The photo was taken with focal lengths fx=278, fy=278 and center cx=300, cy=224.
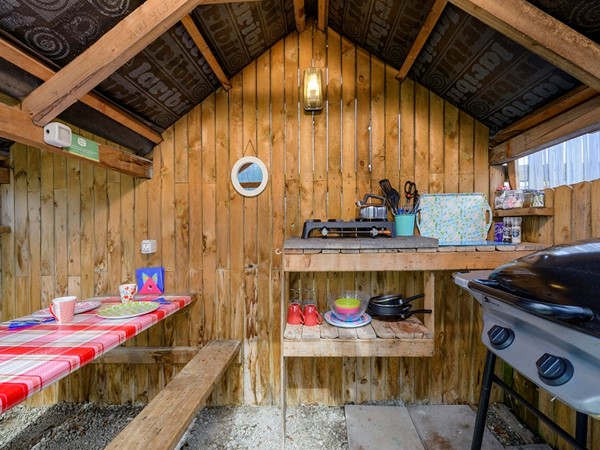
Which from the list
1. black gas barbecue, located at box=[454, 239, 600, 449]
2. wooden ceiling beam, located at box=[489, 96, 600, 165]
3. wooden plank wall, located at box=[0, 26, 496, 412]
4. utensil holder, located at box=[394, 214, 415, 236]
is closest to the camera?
black gas barbecue, located at box=[454, 239, 600, 449]

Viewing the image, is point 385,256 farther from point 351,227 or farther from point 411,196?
point 411,196

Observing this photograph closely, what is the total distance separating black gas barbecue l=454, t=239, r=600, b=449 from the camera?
0.68 m

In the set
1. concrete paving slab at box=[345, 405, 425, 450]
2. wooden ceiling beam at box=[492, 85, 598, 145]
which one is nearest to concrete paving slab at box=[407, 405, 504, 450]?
concrete paving slab at box=[345, 405, 425, 450]

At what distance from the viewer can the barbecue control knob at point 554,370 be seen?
A: 0.73m

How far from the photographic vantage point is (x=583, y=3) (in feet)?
3.55

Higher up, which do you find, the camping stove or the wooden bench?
the camping stove

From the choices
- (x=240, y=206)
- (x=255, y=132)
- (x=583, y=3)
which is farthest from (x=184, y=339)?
(x=583, y=3)

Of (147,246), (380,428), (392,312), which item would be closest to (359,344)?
(392,312)

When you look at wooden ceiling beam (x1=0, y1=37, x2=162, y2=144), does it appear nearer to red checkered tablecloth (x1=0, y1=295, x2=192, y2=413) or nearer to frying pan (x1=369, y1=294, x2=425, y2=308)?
red checkered tablecloth (x1=0, y1=295, x2=192, y2=413)

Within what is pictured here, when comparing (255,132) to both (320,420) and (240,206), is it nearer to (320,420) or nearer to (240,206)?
(240,206)

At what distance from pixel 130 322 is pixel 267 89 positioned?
1748 millimetres

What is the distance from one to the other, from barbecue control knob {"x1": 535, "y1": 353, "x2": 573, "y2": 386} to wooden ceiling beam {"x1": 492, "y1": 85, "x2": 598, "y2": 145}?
1.29 m

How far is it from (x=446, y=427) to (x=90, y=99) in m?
2.89

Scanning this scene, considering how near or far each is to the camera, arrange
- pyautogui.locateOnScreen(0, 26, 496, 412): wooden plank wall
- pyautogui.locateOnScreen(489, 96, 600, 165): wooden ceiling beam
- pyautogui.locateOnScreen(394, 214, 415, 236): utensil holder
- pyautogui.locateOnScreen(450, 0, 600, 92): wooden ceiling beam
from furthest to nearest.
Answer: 1. pyautogui.locateOnScreen(0, 26, 496, 412): wooden plank wall
2. pyautogui.locateOnScreen(394, 214, 415, 236): utensil holder
3. pyautogui.locateOnScreen(489, 96, 600, 165): wooden ceiling beam
4. pyautogui.locateOnScreen(450, 0, 600, 92): wooden ceiling beam
